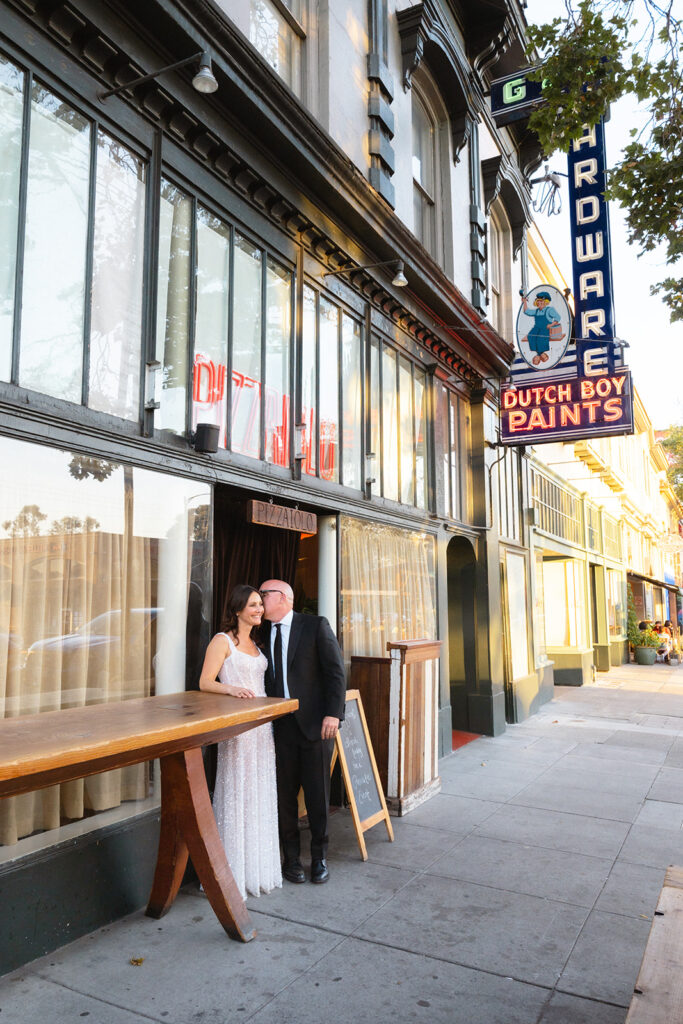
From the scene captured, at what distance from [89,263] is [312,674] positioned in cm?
318

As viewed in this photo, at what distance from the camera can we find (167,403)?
5363mm

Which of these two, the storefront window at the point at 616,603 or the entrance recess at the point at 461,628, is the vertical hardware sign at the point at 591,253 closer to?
the entrance recess at the point at 461,628

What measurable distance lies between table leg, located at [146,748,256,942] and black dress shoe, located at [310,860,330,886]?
90cm

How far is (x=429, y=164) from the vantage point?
10.9 meters

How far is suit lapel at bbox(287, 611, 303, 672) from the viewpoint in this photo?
5.39 meters

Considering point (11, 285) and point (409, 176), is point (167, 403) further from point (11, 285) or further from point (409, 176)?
point (409, 176)

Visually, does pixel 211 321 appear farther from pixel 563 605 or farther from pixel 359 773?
pixel 563 605

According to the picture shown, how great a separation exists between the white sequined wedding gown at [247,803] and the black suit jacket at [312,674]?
1.18 ft

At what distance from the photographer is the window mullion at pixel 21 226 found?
4.25m

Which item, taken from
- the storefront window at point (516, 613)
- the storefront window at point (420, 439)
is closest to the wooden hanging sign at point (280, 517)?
the storefront window at point (420, 439)

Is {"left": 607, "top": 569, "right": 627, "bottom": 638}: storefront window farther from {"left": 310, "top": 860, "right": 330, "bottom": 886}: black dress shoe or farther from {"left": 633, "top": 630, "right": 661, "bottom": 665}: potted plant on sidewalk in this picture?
{"left": 310, "top": 860, "right": 330, "bottom": 886}: black dress shoe

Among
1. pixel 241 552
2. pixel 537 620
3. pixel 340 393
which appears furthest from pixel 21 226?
pixel 537 620

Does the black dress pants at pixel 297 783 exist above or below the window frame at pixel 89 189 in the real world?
below

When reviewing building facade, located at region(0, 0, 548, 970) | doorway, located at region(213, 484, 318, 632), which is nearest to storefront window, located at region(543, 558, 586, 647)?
building facade, located at region(0, 0, 548, 970)
